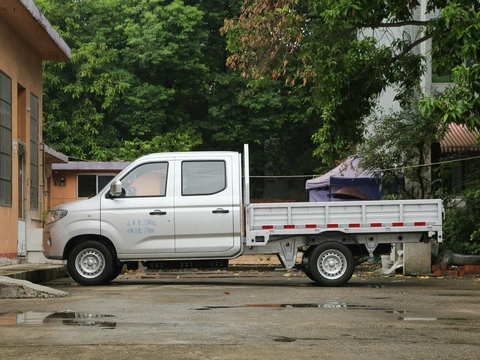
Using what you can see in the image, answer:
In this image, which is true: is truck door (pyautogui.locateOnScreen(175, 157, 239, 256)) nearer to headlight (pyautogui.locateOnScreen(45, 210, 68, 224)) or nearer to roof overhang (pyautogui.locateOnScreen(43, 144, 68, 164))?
headlight (pyautogui.locateOnScreen(45, 210, 68, 224))

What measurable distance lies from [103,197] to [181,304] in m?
5.34

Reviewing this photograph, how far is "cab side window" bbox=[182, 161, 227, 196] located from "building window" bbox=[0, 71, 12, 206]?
4.89 m

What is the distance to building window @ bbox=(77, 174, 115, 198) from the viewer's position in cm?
3816

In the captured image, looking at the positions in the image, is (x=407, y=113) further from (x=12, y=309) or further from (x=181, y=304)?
(x=12, y=309)

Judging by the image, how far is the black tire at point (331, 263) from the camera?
55.1 ft

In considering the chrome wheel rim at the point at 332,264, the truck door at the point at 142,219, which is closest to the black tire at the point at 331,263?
the chrome wheel rim at the point at 332,264

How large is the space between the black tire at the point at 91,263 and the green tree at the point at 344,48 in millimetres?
5861

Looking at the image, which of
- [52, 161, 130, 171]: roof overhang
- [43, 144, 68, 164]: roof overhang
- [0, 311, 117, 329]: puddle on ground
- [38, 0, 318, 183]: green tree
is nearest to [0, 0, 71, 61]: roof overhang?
[43, 144, 68, 164]: roof overhang

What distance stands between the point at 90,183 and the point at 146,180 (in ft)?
70.3

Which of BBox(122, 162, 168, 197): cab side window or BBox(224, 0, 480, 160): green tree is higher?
BBox(224, 0, 480, 160): green tree

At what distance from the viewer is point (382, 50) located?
2161 centimetres

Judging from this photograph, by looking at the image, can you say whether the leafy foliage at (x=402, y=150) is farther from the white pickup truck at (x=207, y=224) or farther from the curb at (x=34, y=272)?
the curb at (x=34, y=272)

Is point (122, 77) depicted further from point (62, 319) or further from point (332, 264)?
point (62, 319)

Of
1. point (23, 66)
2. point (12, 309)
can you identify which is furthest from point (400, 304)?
point (23, 66)
